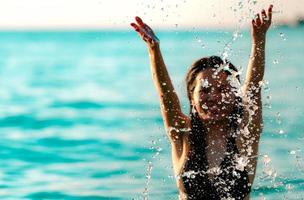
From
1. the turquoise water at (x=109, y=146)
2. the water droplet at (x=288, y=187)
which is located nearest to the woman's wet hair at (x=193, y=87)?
the turquoise water at (x=109, y=146)

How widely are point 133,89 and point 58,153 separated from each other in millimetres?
14028

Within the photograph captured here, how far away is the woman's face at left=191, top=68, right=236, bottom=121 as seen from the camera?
6180 mm

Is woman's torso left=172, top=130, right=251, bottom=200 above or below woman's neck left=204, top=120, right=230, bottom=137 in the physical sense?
below

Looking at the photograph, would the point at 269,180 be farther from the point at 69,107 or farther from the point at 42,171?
the point at 69,107

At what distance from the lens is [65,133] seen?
16.2 metres

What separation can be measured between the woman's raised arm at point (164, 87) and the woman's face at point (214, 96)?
5.9 inches

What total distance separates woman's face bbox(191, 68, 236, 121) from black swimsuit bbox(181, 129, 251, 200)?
238mm

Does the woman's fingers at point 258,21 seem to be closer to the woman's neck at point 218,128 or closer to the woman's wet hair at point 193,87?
the woman's wet hair at point 193,87

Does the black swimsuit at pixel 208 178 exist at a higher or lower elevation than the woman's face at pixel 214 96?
lower

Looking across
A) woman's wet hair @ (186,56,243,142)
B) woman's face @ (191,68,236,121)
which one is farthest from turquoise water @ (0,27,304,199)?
woman's face @ (191,68,236,121)

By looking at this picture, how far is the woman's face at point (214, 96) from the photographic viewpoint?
6180mm

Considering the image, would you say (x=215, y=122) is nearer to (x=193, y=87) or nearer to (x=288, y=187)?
(x=193, y=87)

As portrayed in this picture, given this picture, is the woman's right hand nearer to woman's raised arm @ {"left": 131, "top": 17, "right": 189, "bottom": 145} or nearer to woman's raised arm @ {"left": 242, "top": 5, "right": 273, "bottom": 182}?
woman's raised arm @ {"left": 131, "top": 17, "right": 189, "bottom": 145}

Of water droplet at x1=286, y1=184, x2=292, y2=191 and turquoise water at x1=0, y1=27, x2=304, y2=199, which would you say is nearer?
water droplet at x1=286, y1=184, x2=292, y2=191
